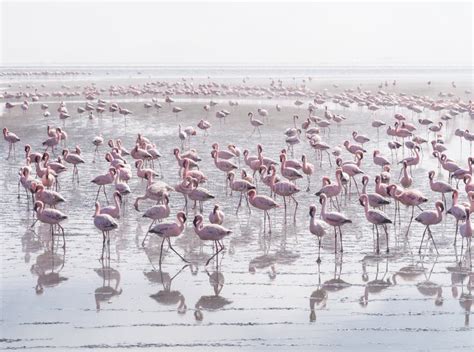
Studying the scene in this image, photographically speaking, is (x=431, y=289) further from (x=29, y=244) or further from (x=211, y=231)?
(x=29, y=244)

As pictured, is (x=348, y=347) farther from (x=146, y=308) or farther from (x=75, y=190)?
(x=75, y=190)

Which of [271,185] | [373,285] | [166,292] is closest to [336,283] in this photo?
[373,285]

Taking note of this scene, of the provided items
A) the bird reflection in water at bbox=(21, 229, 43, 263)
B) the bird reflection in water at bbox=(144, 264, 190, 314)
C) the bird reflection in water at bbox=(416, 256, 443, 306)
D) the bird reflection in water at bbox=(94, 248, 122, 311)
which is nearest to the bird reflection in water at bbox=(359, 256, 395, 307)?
the bird reflection in water at bbox=(416, 256, 443, 306)

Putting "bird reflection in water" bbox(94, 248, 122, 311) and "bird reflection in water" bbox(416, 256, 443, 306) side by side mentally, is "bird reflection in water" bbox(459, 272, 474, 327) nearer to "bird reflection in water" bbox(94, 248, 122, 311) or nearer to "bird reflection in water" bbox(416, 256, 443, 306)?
"bird reflection in water" bbox(416, 256, 443, 306)

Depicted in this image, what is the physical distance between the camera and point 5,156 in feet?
73.9

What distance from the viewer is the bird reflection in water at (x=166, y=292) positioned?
9.53 metres

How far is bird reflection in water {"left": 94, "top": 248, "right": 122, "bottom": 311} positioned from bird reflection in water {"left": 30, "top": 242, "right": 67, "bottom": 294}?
0.60m

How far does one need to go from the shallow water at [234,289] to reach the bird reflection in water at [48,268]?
2cm

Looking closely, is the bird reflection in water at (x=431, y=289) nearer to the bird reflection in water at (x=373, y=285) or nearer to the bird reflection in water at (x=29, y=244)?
the bird reflection in water at (x=373, y=285)

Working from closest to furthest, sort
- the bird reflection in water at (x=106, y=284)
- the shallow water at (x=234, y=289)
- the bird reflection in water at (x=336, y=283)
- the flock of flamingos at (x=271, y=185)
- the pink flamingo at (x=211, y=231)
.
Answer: the shallow water at (x=234, y=289)
the bird reflection in water at (x=106, y=284)
the bird reflection in water at (x=336, y=283)
the pink flamingo at (x=211, y=231)
the flock of flamingos at (x=271, y=185)

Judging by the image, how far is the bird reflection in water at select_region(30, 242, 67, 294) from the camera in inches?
406

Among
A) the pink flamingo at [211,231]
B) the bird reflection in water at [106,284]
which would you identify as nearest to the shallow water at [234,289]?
the bird reflection in water at [106,284]

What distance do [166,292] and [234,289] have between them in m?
0.96

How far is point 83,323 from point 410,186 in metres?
10.5
